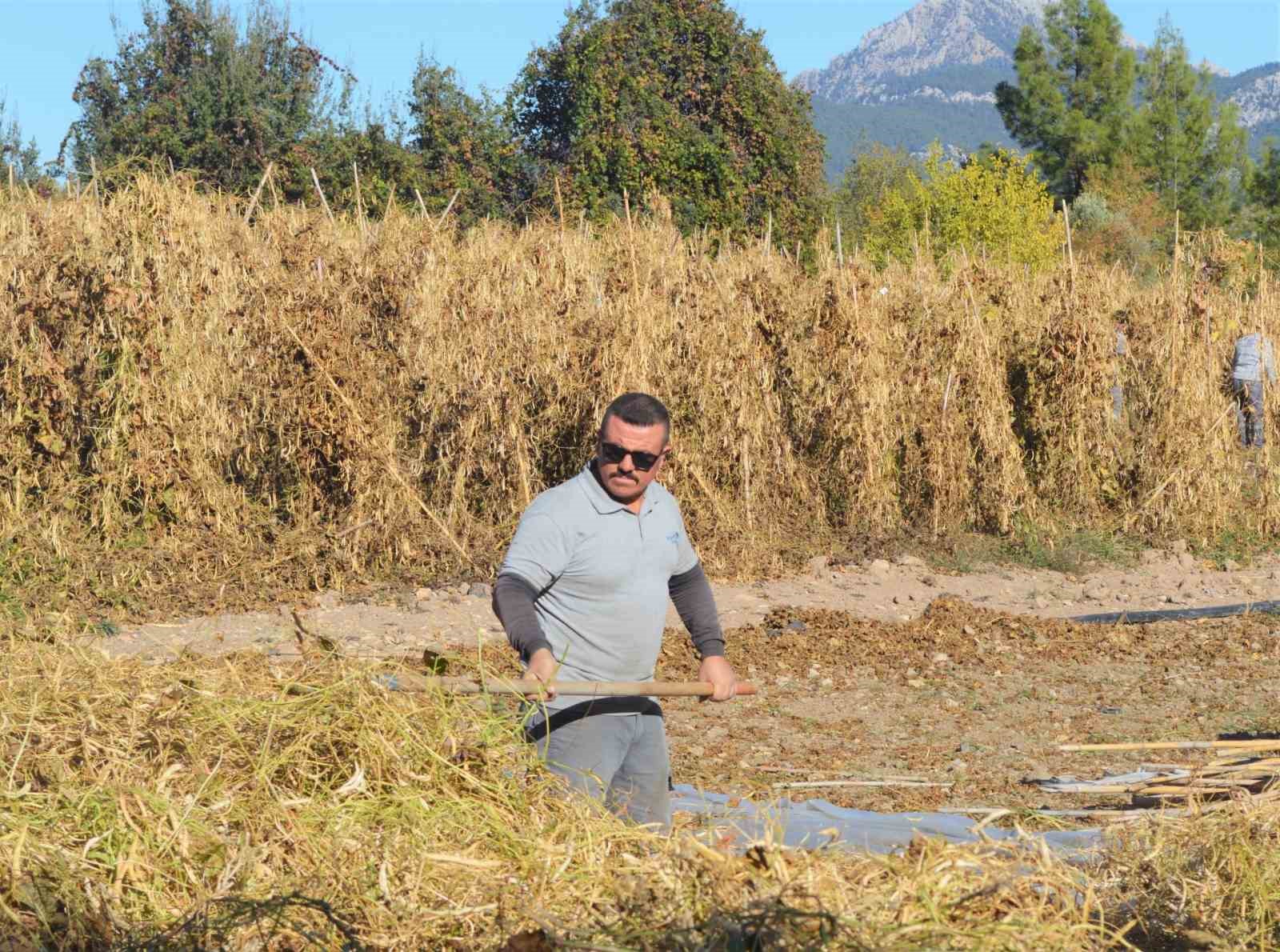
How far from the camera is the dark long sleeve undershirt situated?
366 cm

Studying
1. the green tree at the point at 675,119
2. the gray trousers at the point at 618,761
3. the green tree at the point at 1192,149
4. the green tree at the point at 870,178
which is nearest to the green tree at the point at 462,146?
the green tree at the point at 675,119

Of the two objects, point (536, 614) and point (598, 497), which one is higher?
point (598, 497)

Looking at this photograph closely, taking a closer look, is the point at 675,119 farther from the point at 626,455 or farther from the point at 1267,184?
the point at 1267,184

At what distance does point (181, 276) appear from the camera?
965 cm

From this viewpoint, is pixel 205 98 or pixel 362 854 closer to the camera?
pixel 362 854

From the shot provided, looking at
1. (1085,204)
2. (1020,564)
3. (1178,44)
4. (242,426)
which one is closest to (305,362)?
(242,426)

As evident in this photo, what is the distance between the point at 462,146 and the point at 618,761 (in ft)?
90.7

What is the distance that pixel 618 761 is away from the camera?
3.79 m

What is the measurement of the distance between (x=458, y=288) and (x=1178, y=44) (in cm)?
6174

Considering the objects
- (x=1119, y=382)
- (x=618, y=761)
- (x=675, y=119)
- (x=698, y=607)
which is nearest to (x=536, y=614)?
(x=618, y=761)

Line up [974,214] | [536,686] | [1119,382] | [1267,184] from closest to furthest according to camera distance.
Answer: [536,686], [1119,382], [974,214], [1267,184]

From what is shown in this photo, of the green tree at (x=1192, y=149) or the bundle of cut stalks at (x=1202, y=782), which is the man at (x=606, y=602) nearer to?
the bundle of cut stalks at (x=1202, y=782)

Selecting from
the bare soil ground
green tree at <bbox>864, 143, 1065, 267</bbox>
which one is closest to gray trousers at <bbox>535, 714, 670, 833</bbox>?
the bare soil ground

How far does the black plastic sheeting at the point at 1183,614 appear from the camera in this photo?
948cm
